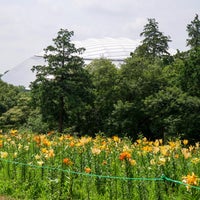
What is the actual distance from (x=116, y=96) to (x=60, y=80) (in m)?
6.65

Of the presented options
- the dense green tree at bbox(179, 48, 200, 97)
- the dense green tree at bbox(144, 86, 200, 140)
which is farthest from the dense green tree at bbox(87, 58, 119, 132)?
the dense green tree at bbox(179, 48, 200, 97)

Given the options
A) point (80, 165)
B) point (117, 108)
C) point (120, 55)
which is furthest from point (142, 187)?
point (120, 55)

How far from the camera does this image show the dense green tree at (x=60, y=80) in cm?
2970

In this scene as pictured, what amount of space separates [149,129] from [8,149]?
2586 centimetres

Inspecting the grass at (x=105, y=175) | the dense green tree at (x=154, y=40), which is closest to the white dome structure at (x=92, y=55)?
the dense green tree at (x=154, y=40)

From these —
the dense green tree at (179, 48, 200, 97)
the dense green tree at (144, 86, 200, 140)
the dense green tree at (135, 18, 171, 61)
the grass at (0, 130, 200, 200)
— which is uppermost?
the dense green tree at (135, 18, 171, 61)

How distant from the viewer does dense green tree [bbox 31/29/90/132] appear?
2970cm

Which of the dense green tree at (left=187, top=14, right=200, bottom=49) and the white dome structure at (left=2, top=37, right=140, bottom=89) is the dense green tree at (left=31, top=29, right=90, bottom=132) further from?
the white dome structure at (left=2, top=37, right=140, bottom=89)

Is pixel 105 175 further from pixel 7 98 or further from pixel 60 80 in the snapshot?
pixel 7 98

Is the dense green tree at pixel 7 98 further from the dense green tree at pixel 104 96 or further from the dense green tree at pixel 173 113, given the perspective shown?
the dense green tree at pixel 173 113

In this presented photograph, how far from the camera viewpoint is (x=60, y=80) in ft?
100

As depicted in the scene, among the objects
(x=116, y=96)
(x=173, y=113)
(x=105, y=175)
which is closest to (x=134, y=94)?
(x=116, y=96)

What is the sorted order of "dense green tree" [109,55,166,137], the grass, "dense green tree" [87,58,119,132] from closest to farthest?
the grass → "dense green tree" [109,55,166,137] → "dense green tree" [87,58,119,132]

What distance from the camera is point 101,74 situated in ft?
123
